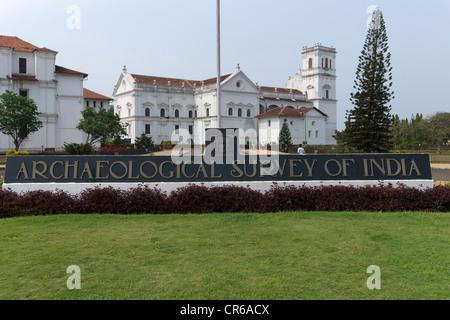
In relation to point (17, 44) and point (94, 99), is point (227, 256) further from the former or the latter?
point (94, 99)

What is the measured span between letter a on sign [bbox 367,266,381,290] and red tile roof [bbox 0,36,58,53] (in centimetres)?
4170

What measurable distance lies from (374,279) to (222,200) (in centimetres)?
444

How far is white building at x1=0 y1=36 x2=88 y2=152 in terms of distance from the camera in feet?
122

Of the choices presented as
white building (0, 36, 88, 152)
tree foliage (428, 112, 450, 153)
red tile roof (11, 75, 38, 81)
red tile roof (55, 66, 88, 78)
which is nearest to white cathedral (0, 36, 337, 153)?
red tile roof (55, 66, 88, 78)

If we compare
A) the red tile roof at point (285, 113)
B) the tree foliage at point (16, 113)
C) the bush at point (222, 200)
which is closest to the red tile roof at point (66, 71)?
the tree foliage at point (16, 113)

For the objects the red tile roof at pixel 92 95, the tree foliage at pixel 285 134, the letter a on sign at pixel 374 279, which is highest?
the red tile roof at pixel 92 95

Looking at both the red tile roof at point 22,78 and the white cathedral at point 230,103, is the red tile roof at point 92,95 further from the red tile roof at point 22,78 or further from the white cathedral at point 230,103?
the red tile roof at point 22,78

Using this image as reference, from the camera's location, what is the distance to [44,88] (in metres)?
39.2

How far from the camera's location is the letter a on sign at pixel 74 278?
4219 mm

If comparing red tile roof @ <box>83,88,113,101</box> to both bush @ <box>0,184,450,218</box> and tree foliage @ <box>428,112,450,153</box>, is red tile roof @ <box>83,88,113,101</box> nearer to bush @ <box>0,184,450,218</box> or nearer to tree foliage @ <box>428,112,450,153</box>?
tree foliage @ <box>428,112,450,153</box>

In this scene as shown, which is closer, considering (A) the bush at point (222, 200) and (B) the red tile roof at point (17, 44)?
(A) the bush at point (222, 200)

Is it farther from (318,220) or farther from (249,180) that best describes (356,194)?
(249,180)

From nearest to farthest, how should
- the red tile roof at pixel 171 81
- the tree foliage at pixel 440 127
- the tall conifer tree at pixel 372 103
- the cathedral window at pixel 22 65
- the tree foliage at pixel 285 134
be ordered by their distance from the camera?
the tall conifer tree at pixel 372 103 → the cathedral window at pixel 22 65 → the tree foliage at pixel 440 127 → the tree foliage at pixel 285 134 → the red tile roof at pixel 171 81

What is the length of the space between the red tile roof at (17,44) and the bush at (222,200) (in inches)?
1419
